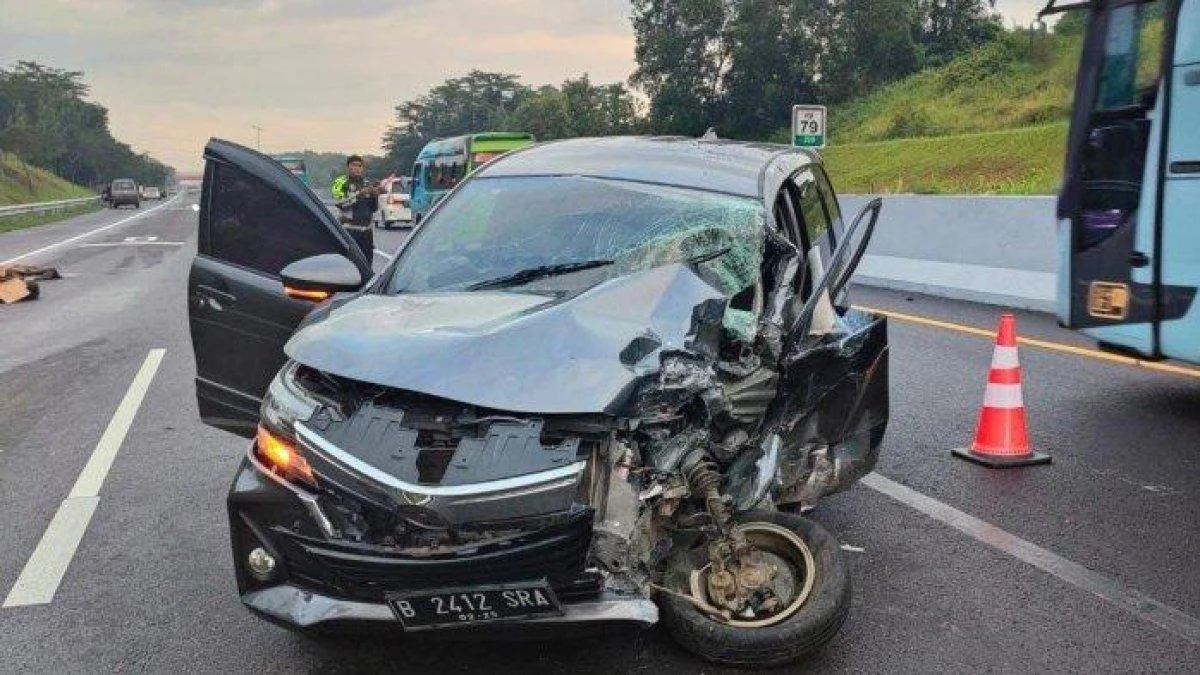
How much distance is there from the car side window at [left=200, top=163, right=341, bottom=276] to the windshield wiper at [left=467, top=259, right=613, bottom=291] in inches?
55.5

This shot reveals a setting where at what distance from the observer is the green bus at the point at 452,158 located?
94.8 ft

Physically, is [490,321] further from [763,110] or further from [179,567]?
[763,110]

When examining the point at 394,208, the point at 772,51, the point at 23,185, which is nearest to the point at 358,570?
→ the point at 394,208

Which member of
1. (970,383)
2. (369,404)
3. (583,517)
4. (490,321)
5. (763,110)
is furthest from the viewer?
(763,110)

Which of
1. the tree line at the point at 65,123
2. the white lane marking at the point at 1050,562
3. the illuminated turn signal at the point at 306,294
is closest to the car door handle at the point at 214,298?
the illuminated turn signal at the point at 306,294

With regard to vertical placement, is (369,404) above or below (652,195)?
below

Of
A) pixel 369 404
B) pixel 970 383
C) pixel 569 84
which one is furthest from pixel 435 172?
pixel 569 84

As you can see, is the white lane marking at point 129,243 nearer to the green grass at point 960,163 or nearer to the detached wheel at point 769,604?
the green grass at point 960,163

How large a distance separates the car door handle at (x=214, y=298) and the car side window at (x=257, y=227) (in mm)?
205

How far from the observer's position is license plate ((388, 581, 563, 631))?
2.96m

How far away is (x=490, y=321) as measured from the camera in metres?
3.66

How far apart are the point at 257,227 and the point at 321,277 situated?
0.89 metres

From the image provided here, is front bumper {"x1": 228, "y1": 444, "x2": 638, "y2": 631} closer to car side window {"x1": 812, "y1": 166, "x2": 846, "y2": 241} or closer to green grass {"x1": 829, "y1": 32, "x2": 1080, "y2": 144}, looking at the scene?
car side window {"x1": 812, "y1": 166, "x2": 846, "y2": 241}

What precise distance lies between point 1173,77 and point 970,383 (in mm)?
2505
